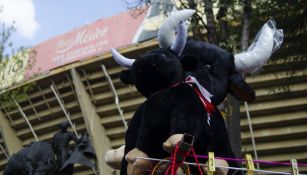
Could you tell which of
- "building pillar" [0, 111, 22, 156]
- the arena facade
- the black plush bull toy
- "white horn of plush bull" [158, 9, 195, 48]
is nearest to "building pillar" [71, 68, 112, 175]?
the arena facade

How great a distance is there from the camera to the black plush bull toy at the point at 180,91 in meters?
4.25

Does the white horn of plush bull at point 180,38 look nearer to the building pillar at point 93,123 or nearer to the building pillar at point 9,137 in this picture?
the building pillar at point 93,123

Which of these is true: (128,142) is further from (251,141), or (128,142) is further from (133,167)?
(251,141)

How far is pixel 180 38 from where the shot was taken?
4477 millimetres

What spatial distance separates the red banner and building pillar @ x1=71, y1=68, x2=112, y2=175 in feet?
2.86

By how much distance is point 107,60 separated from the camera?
18000mm

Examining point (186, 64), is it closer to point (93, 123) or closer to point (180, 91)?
point (180, 91)

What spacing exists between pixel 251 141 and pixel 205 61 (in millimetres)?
12136

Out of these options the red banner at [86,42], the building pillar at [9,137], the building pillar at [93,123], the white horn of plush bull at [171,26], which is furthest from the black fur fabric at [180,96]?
the building pillar at [9,137]

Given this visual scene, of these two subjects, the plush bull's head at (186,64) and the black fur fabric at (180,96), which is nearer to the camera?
the black fur fabric at (180,96)

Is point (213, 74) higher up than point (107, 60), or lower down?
higher up

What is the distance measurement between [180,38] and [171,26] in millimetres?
125

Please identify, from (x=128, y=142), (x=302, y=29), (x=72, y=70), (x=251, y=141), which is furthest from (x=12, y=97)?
(x=128, y=142)

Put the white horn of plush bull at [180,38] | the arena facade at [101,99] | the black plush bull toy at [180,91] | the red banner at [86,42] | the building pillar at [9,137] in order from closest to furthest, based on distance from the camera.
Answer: the black plush bull toy at [180,91] < the white horn of plush bull at [180,38] < the arena facade at [101,99] < the red banner at [86,42] < the building pillar at [9,137]
